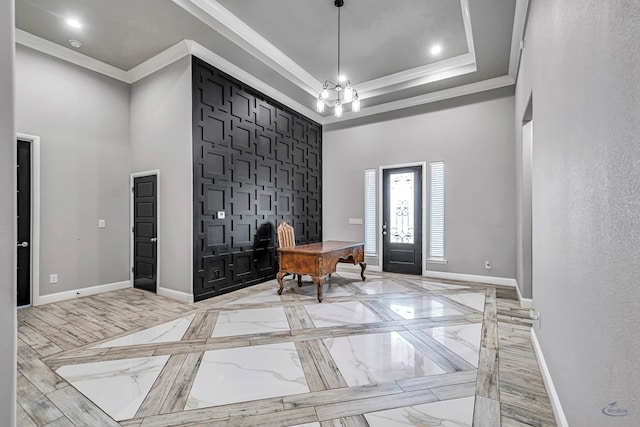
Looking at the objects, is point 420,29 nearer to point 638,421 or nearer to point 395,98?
point 395,98

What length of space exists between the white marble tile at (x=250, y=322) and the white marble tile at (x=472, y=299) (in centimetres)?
244

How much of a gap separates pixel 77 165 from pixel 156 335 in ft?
10.4

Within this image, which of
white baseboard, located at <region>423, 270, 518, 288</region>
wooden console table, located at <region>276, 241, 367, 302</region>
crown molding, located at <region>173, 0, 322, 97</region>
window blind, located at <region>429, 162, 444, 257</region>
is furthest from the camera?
window blind, located at <region>429, 162, 444, 257</region>

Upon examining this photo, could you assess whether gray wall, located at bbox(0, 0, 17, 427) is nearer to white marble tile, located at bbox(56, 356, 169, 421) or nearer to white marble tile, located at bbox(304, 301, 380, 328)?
white marble tile, located at bbox(56, 356, 169, 421)

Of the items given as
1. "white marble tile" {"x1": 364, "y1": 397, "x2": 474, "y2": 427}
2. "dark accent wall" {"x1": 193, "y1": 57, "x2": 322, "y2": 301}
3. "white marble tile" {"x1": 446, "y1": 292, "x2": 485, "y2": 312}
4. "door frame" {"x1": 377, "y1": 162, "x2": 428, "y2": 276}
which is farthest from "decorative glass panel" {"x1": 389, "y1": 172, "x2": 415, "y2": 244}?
"white marble tile" {"x1": 364, "y1": 397, "x2": 474, "y2": 427}

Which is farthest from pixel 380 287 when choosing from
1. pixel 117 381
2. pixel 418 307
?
pixel 117 381

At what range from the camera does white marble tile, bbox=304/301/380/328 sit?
3215 mm

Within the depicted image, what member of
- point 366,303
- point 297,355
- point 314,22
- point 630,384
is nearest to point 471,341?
point 366,303

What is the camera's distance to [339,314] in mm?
3445

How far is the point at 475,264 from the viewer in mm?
5016

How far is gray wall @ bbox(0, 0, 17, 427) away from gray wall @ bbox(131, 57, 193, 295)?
118 inches

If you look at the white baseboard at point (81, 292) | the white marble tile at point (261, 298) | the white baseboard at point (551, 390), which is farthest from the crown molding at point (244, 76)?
the white baseboard at point (551, 390)

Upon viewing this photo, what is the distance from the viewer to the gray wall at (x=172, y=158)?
4000 mm

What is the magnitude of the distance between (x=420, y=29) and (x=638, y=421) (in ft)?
14.7
